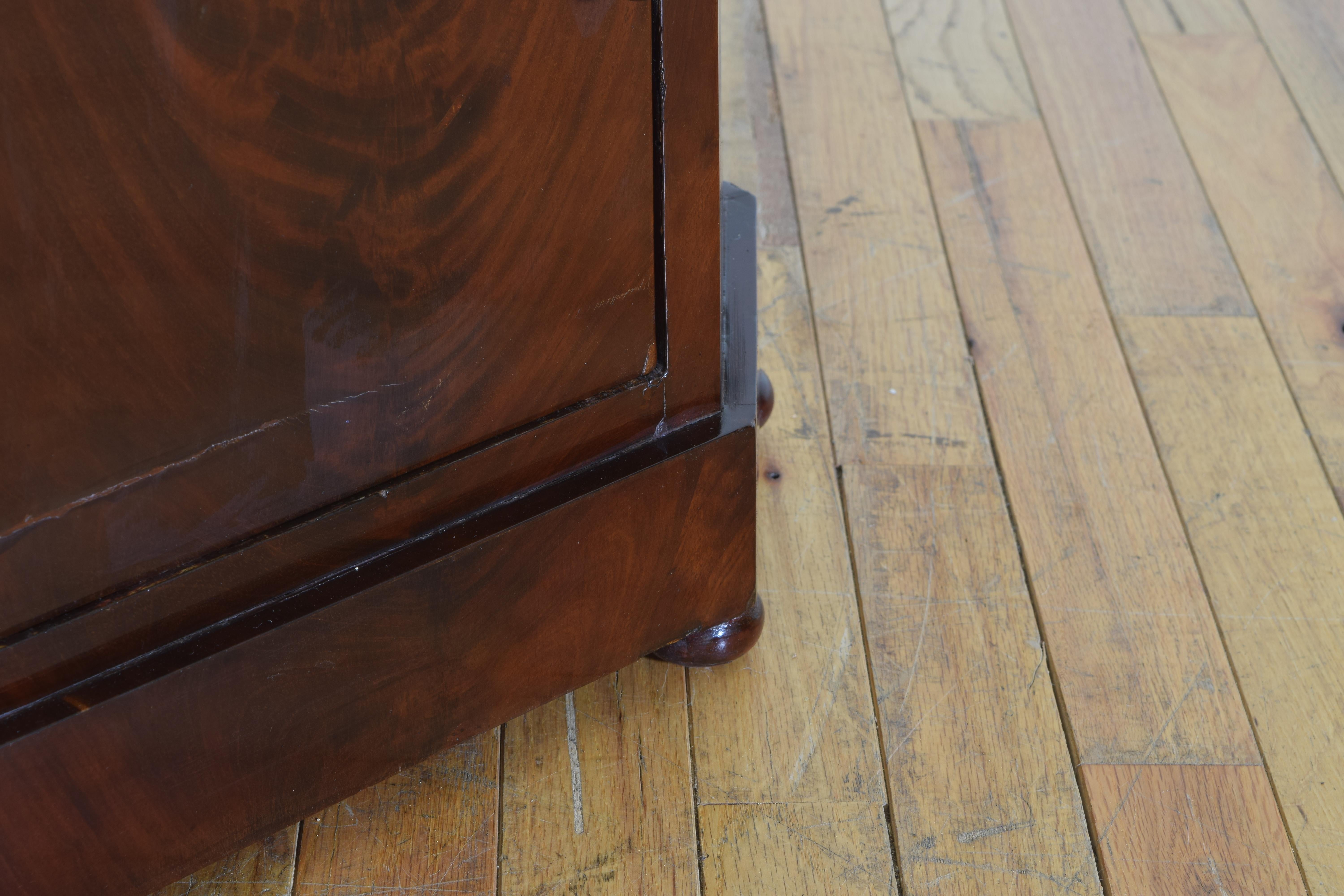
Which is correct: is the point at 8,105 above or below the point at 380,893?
above

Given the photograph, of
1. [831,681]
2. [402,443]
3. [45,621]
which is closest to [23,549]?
[45,621]

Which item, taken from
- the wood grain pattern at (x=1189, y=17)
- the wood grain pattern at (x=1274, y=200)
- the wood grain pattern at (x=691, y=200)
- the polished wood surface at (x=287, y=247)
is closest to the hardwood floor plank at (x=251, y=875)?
the polished wood surface at (x=287, y=247)

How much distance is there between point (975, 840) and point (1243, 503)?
0.46m

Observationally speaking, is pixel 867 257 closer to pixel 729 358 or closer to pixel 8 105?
pixel 729 358

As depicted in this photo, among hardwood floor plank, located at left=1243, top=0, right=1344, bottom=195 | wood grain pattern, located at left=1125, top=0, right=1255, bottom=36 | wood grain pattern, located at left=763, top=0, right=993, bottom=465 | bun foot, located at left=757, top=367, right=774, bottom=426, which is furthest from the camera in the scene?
wood grain pattern, located at left=1125, top=0, right=1255, bottom=36

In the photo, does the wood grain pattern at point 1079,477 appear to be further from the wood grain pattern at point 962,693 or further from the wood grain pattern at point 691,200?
the wood grain pattern at point 691,200

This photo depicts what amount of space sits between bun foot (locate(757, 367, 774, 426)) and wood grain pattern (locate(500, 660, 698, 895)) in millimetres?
248

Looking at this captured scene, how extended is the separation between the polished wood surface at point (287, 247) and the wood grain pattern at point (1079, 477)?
501 mm

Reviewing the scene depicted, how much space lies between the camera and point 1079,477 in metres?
1.21

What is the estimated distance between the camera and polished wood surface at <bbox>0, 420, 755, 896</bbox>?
0.73 metres

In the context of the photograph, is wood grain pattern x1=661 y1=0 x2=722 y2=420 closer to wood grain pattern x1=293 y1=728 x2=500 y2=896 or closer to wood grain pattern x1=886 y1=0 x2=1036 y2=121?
wood grain pattern x1=293 y1=728 x2=500 y2=896

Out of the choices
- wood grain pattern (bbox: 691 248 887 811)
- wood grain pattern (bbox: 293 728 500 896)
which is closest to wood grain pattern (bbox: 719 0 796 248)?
wood grain pattern (bbox: 691 248 887 811)

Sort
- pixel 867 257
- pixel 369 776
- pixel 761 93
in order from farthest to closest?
pixel 761 93, pixel 867 257, pixel 369 776

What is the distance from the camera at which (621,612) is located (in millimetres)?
932
